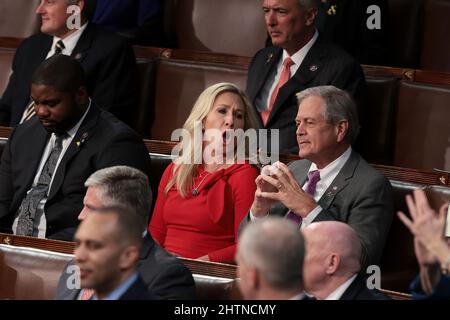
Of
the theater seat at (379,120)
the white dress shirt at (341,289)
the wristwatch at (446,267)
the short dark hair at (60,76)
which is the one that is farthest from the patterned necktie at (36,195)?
the wristwatch at (446,267)

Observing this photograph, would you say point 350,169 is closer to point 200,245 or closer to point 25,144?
point 200,245

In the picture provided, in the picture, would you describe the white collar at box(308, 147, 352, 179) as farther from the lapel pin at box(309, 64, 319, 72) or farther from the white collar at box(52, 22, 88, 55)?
the white collar at box(52, 22, 88, 55)

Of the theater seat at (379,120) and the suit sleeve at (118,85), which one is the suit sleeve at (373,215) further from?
the suit sleeve at (118,85)

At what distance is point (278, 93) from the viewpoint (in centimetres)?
235

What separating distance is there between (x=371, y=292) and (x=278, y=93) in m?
0.85

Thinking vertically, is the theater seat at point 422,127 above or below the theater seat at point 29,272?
above

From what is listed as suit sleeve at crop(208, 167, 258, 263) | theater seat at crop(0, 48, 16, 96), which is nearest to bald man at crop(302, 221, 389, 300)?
suit sleeve at crop(208, 167, 258, 263)

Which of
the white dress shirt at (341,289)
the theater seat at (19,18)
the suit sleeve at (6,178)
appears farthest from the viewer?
the theater seat at (19,18)

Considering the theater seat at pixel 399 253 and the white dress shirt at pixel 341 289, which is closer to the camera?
the white dress shirt at pixel 341 289

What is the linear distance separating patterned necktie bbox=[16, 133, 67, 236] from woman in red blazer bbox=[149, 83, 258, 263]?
24 cm

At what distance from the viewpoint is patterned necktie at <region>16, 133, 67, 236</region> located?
2.16 m

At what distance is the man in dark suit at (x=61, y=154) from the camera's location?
2119mm

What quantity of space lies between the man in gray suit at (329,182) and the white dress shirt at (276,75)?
37cm
